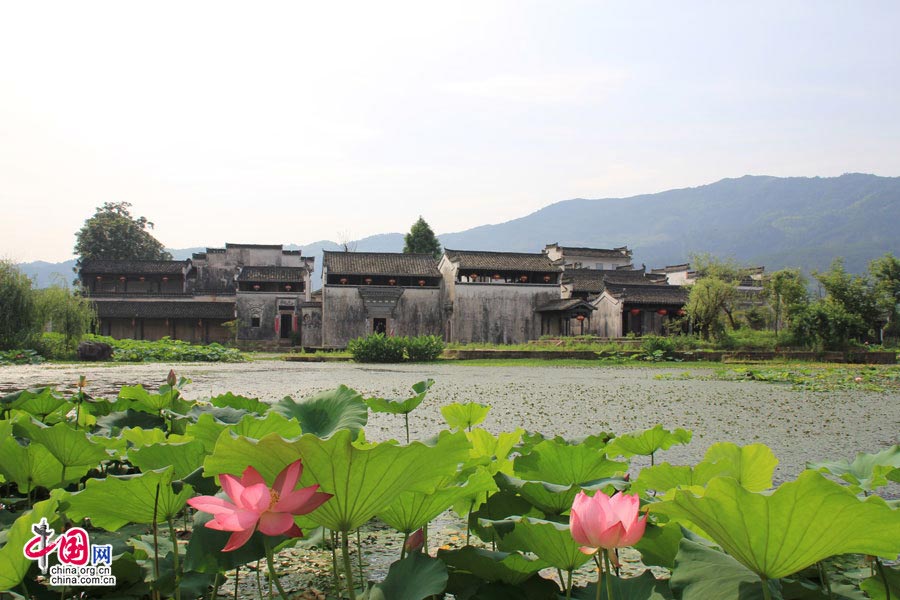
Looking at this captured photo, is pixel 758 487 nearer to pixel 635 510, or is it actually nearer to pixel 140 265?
pixel 635 510

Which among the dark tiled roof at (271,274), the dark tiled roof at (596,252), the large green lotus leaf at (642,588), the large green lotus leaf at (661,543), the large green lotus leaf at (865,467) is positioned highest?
the dark tiled roof at (596,252)

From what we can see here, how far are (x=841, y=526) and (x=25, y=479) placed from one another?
1661 millimetres

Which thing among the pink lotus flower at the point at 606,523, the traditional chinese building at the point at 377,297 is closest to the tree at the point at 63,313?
the traditional chinese building at the point at 377,297

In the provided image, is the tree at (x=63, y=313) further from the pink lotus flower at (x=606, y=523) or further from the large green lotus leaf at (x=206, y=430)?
the pink lotus flower at (x=606, y=523)

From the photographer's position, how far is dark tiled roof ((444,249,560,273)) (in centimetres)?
3114

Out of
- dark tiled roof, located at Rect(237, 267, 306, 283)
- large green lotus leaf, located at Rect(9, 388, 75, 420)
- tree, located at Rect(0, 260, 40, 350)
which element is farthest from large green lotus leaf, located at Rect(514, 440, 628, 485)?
dark tiled roof, located at Rect(237, 267, 306, 283)

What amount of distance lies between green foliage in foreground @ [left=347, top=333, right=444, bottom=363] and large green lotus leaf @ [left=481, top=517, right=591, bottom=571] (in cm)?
1993

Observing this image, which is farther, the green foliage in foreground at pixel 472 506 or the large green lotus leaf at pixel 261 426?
the large green lotus leaf at pixel 261 426

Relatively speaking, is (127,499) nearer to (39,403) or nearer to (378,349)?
(39,403)

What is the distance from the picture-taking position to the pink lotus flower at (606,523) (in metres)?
0.75

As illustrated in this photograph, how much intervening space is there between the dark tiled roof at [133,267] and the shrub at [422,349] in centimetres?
1860

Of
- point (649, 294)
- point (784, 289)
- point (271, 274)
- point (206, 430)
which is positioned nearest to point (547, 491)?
point (206, 430)

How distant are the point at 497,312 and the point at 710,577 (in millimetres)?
A: 30792

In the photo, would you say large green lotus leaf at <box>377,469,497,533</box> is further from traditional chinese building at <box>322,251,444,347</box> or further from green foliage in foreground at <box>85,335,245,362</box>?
traditional chinese building at <box>322,251,444,347</box>
